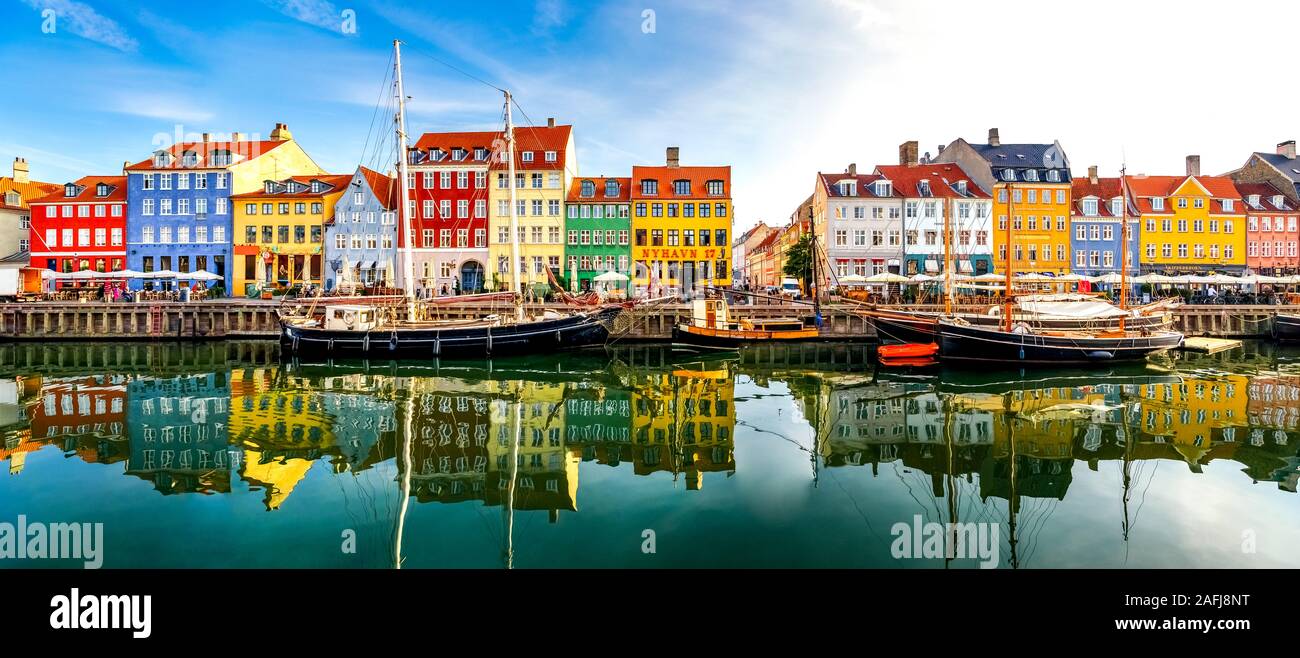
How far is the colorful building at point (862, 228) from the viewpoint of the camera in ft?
186

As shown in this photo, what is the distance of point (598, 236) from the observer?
56.5 m

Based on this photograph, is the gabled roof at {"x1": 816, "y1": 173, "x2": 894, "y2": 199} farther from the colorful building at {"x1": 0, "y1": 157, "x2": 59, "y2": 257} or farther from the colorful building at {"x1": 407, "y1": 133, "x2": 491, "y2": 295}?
the colorful building at {"x1": 0, "y1": 157, "x2": 59, "y2": 257}

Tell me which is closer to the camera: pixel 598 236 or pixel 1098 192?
pixel 598 236

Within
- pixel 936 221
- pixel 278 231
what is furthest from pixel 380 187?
pixel 936 221

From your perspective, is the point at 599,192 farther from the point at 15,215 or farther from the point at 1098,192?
the point at 15,215

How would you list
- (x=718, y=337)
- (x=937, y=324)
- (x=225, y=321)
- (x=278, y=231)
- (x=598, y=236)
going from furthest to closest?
(x=598, y=236) < (x=278, y=231) < (x=225, y=321) < (x=718, y=337) < (x=937, y=324)

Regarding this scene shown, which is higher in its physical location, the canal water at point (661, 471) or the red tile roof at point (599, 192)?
the red tile roof at point (599, 192)

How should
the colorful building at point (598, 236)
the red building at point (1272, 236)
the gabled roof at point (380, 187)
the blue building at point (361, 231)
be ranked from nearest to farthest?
1. the blue building at point (361, 231)
2. the gabled roof at point (380, 187)
3. the colorful building at point (598, 236)
4. the red building at point (1272, 236)

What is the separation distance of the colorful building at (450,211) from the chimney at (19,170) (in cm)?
4205

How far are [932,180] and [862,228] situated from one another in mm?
7583

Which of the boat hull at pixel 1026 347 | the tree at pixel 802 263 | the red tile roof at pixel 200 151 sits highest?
the red tile roof at pixel 200 151

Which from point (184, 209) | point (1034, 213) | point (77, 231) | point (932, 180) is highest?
point (932, 180)

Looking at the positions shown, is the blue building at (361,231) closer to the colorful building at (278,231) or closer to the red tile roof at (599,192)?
the colorful building at (278,231)

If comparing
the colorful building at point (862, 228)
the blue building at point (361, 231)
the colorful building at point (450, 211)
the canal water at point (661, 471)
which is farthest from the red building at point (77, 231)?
the colorful building at point (862, 228)
